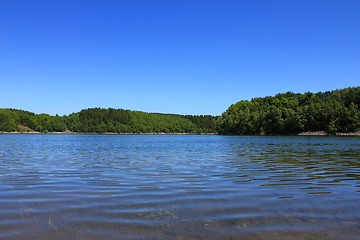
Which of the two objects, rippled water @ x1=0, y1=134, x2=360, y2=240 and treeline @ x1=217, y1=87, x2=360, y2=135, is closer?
rippled water @ x1=0, y1=134, x2=360, y2=240

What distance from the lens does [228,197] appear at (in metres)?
12.2

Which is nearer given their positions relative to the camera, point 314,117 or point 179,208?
point 179,208

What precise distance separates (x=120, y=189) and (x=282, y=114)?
177m

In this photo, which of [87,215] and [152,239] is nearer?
[152,239]

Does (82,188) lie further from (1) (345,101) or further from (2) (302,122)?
(1) (345,101)

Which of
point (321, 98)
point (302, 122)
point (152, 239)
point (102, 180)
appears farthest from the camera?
point (321, 98)

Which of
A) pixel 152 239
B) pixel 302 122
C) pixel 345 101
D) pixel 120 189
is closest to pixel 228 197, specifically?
pixel 120 189

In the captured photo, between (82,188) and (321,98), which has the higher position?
(321,98)

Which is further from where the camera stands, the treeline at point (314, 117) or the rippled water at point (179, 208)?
the treeline at point (314, 117)

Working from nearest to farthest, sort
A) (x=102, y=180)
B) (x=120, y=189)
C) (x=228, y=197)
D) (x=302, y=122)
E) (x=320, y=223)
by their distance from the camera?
(x=320, y=223) → (x=228, y=197) → (x=120, y=189) → (x=102, y=180) → (x=302, y=122)

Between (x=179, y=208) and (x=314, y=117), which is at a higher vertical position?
(x=314, y=117)

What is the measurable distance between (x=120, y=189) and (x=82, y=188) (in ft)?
5.09

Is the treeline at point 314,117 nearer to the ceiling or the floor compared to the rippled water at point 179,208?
nearer to the ceiling

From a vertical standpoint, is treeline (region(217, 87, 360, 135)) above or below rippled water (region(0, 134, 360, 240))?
above
